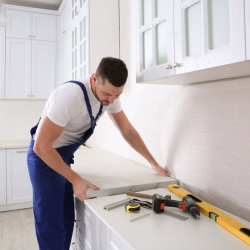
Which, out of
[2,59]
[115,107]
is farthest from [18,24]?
[115,107]

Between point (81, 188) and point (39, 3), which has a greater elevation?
point (39, 3)

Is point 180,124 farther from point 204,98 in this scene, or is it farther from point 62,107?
point 62,107

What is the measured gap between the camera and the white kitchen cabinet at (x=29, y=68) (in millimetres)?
3631

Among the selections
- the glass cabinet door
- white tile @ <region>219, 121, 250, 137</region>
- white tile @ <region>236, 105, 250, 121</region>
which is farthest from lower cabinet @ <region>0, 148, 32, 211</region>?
white tile @ <region>236, 105, 250, 121</region>

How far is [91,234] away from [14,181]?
2288mm

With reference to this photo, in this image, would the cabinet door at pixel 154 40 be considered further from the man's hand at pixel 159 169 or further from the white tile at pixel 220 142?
the man's hand at pixel 159 169

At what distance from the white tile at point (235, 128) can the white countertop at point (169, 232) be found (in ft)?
1.33

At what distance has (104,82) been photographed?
1.35 meters

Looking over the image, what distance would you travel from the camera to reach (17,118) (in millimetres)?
4039

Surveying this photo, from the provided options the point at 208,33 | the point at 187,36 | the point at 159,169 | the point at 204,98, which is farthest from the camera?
the point at 159,169

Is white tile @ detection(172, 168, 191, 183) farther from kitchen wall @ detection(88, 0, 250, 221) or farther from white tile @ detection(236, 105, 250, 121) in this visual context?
white tile @ detection(236, 105, 250, 121)

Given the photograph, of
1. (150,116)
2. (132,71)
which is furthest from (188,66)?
(132,71)

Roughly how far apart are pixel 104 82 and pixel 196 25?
542mm

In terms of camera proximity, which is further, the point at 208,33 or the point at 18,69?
the point at 18,69
